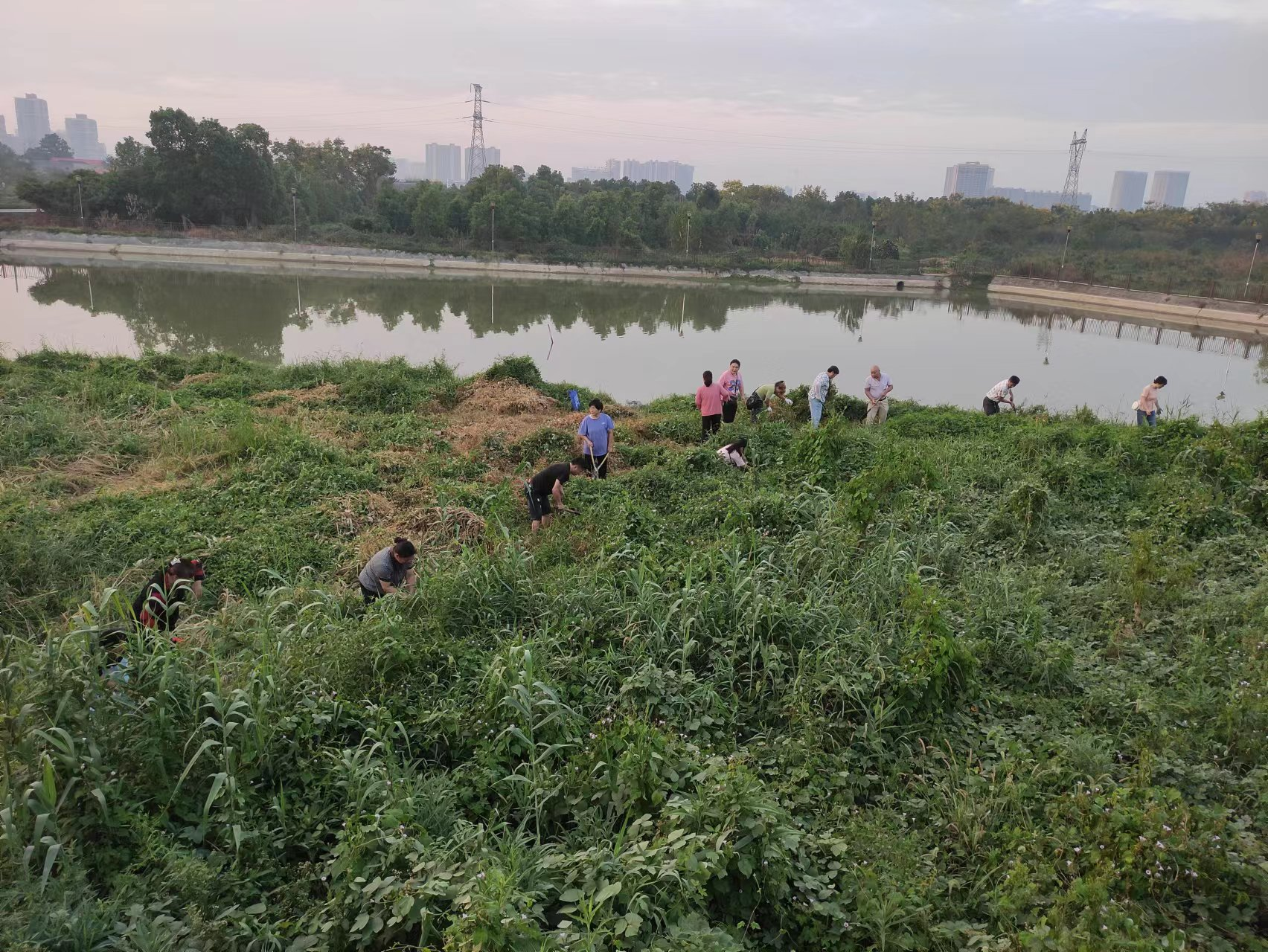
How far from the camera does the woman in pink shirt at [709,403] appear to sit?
31.8ft

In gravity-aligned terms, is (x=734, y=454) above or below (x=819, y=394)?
below

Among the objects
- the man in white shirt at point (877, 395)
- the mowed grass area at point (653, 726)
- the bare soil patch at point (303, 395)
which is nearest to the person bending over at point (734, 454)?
the mowed grass area at point (653, 726)

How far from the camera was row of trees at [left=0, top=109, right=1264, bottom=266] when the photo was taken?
4091 centimetres

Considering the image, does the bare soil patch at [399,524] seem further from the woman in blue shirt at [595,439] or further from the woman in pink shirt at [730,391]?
the woman in pink shirt at [730,391]

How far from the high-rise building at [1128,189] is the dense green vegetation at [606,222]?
5484 inches

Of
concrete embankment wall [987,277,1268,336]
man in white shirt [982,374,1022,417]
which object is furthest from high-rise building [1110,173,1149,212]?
man in white shirt [982,374,1022,417]

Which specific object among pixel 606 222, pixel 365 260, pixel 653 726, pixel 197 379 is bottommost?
pixel 653 726

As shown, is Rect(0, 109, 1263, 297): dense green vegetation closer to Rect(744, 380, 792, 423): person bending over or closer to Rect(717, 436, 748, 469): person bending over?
Rect(744, 380, 792, 423): person bending over

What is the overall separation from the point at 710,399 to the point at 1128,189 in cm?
20441

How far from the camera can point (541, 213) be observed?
44250mm

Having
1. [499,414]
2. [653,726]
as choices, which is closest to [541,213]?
[499,414]

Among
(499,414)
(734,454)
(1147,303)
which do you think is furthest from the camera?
(1147,303)

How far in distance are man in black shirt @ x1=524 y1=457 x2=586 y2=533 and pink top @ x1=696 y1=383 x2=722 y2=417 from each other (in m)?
3.43

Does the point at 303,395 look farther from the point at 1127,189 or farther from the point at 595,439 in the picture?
the point at 1127,189
